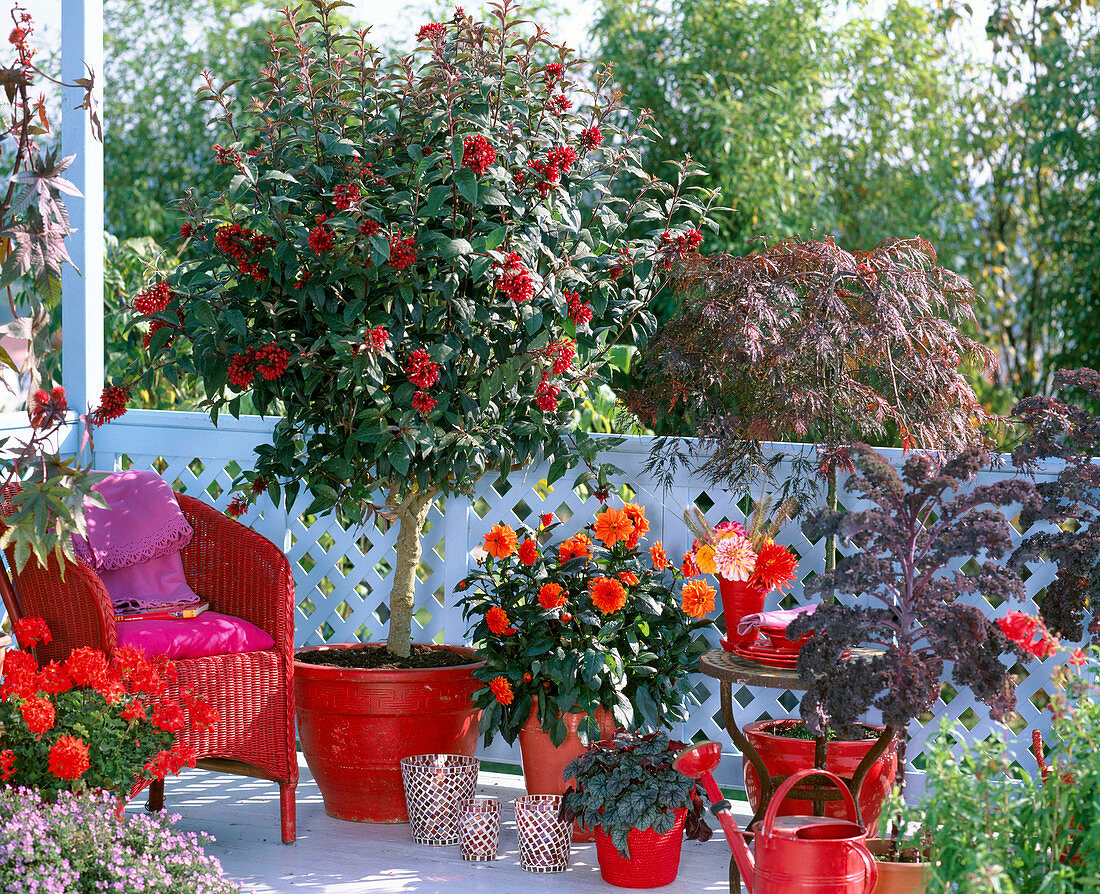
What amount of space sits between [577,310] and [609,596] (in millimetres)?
680

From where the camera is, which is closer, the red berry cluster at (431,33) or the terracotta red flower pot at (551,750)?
the red berry cluster at (431,33)

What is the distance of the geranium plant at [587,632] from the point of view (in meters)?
2.70

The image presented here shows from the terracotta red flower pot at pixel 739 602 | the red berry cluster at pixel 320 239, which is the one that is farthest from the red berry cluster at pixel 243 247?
the terracotta red flower pot at pixel 739 602

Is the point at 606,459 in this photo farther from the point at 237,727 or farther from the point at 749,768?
the point at 237,727

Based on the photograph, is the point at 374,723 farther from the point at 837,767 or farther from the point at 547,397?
the point at 837,767

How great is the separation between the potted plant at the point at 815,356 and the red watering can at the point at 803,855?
794 mm

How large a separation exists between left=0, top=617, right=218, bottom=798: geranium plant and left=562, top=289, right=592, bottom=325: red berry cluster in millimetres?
1224

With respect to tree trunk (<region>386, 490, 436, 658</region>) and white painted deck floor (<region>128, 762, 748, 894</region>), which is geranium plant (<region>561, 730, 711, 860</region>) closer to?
white painted deck floor (<region>128, 762, 748, 894</region>)

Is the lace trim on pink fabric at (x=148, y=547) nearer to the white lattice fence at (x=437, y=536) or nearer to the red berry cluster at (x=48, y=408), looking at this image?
the white lattice fence at (x=437, y=536)

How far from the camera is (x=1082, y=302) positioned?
5.89 m

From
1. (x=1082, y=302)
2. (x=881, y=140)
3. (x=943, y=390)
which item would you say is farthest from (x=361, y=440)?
(x=881, y=140)

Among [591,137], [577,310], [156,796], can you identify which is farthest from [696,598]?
[156,796]

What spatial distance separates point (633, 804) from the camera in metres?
2.46

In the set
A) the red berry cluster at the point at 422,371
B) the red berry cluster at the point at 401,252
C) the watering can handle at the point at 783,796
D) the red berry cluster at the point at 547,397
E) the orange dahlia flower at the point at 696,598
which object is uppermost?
the red berry cluster at the point at 401,252
